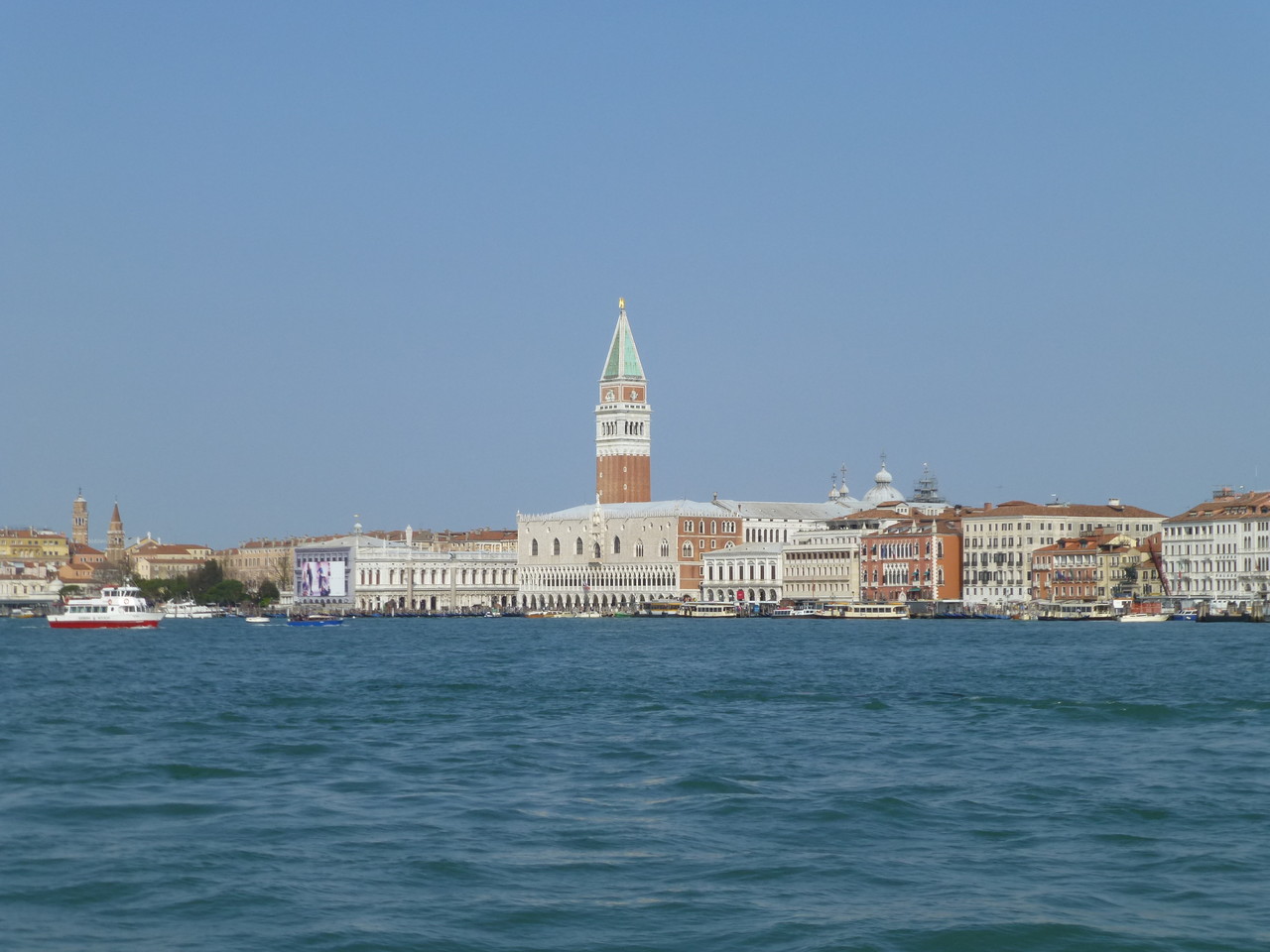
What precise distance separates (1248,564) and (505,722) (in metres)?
61.2

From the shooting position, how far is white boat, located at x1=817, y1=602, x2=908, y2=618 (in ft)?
291

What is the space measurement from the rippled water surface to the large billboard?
87.6 m

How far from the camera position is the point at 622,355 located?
376ft

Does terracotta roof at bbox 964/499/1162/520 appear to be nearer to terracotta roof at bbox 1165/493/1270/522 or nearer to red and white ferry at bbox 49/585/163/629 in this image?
terracotta roof at bbox 1165/493/1270/522

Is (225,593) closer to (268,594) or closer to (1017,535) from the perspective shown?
(268,594)

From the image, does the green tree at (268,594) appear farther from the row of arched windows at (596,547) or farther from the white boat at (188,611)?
the row of arched windows at (596,547)

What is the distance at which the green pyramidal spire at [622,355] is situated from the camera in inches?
4496

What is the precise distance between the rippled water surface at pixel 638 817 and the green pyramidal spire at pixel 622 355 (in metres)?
83.0

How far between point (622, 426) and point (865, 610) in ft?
89.1

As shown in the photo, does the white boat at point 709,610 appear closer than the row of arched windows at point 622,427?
Yes

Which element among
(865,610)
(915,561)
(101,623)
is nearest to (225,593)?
(865,610)

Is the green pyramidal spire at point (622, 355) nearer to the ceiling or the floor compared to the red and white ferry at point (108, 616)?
nearer to the ceiling

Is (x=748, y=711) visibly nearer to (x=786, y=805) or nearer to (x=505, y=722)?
(x=505, y=722)

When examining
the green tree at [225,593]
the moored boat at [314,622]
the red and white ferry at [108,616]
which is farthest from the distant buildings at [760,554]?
the red and white ferry at [108,616]
